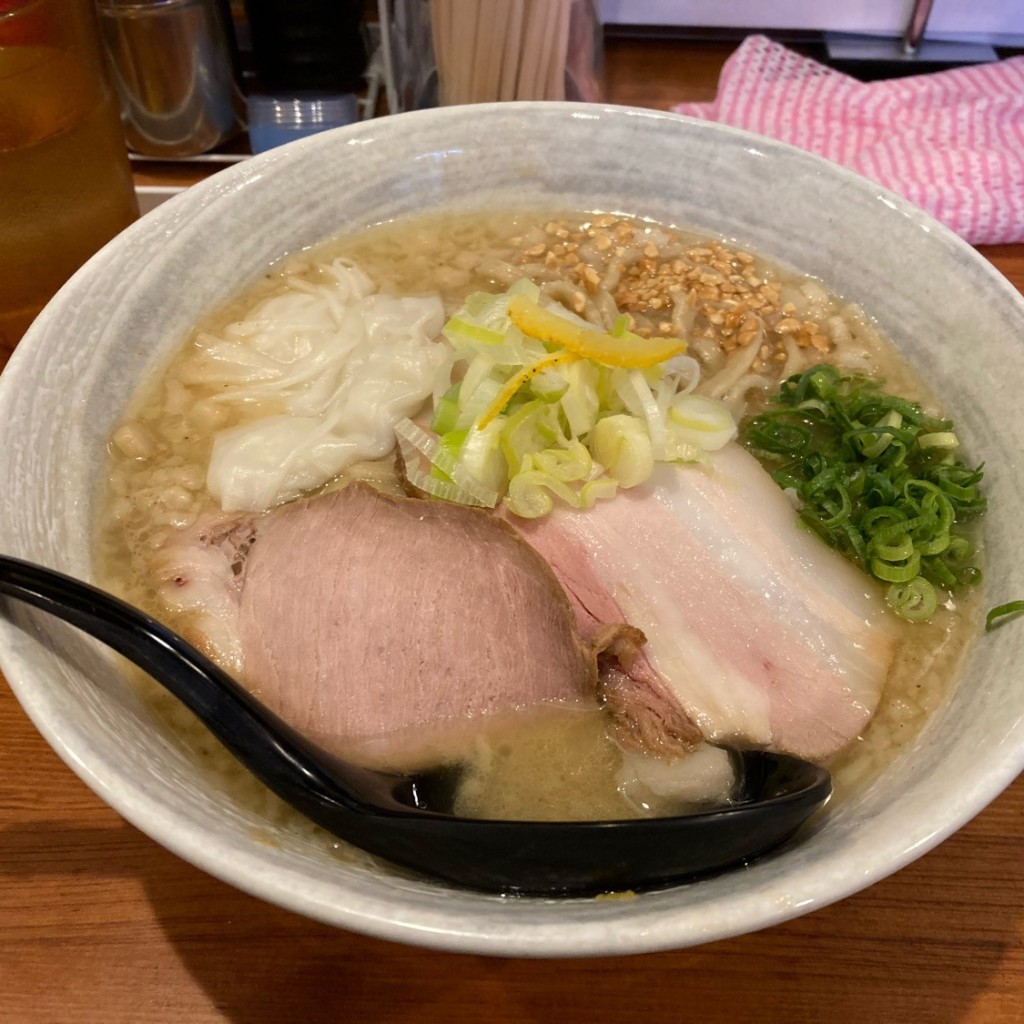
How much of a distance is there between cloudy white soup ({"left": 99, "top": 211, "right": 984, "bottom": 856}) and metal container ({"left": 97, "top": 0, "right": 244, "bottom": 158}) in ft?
3.29

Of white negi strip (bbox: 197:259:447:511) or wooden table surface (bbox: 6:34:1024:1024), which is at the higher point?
white negi strip (bbox: 197:259:447:511)

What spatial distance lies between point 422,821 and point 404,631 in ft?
1.06

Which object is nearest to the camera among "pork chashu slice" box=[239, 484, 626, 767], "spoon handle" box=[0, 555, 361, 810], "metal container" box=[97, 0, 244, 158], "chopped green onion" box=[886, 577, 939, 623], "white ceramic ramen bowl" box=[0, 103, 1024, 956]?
"white ceramic ramen bowl" box=[0, 103, 1024, 956]

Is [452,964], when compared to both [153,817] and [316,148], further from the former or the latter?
[316,148]

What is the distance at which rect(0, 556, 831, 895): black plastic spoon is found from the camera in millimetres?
866

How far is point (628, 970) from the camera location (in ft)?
3.42

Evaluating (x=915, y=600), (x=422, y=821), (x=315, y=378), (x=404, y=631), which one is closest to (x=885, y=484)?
(x=915, y=600)

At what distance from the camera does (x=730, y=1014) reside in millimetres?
1021

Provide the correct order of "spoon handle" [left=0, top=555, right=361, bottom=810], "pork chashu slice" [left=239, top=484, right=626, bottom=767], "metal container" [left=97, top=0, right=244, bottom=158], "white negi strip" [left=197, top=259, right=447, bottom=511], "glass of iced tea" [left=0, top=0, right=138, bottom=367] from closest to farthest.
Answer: "spoon handle" [left=0, top=555, right=361, bottom=810], "pork chashu slice" [left=239, top=484, right=626, bottom=767], "white negi strip" [left=197, top=259, right=447, bottom=511], "glass of iced tea" [left=0, top=0, right=138, bottom=367], "metal container" [left=97, top=0, right=244, bottom=158]

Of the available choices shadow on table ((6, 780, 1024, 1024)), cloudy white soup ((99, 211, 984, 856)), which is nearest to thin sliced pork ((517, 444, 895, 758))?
cloudy white soup ((99, 211, 984, 856))

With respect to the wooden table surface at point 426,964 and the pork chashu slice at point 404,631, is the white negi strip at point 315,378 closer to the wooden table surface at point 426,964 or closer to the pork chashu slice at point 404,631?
the pork chashu slice at point 404,631

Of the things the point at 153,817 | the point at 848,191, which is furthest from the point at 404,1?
the point at 153,817

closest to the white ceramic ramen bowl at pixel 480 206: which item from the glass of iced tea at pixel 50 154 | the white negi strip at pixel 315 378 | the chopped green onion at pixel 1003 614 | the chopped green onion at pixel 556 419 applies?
the chopped green onion at pixel 1003 614

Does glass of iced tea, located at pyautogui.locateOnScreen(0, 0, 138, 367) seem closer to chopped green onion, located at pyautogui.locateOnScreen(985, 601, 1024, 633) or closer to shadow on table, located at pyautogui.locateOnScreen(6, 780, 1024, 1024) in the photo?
shadow on table, located at pyautogui.locateOnScreen(6, 780, 1024, 1024)
